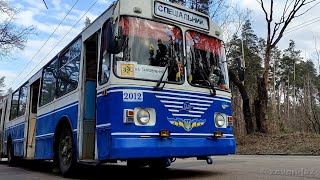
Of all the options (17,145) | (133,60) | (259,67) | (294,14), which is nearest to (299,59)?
(259,67)

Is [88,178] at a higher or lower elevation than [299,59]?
lower

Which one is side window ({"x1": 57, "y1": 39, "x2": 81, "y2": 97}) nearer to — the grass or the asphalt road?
the asphalt road

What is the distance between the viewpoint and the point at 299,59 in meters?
64.2

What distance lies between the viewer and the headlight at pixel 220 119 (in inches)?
293

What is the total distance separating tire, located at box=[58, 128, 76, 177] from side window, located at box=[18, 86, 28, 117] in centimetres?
503

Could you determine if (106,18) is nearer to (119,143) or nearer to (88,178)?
(119,143)

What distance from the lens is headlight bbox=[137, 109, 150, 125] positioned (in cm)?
645

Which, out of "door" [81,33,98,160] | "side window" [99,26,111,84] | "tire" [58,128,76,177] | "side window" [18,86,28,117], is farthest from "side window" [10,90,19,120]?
"side window" [99,26,111,84]

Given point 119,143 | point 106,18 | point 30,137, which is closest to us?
point 119,143

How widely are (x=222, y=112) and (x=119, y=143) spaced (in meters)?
2.36

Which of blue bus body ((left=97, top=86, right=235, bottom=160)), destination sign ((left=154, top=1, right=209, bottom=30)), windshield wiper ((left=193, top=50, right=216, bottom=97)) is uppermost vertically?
destination sign ((left=154, top=1, right=209, bottom=30))

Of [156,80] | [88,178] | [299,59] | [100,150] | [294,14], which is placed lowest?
[88,178]

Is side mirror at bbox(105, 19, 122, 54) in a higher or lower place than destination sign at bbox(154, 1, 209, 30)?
lower

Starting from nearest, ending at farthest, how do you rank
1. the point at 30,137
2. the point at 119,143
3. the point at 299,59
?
1. the point at 119,143
2. the point at 30,137
3. the point at 299,59
